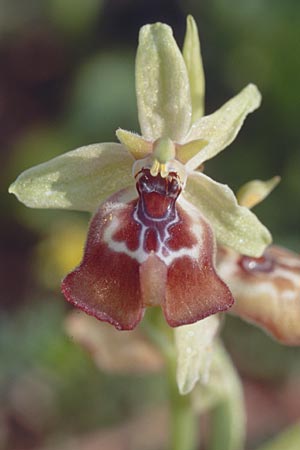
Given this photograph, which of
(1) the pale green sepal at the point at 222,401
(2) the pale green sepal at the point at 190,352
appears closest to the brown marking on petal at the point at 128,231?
(2) the pale green sepal at the point at 190,352

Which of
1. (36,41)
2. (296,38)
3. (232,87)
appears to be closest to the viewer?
(296,38)

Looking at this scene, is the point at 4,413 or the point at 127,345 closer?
the point at 127,345

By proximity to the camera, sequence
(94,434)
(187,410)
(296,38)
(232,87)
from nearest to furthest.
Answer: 1. (187,410)
2. (94,434)
3. (296,38)
4. (232,87)

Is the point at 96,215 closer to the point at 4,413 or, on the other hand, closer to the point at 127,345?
the point at 127,345

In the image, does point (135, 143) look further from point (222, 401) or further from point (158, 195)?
point (222, 401)

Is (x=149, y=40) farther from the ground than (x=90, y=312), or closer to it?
farther from the ground

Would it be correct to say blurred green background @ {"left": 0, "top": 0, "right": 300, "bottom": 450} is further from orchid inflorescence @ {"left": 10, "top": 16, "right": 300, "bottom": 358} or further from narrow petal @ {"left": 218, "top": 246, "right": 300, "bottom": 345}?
orchid inflorescence @ {"left": 10, "top": 16, "right": 300, "bottom": 358}

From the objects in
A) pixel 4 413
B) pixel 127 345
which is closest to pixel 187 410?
pixel 127 345

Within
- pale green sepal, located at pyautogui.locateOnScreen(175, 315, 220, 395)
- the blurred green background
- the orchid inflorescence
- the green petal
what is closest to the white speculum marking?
the orchid inflorescence
